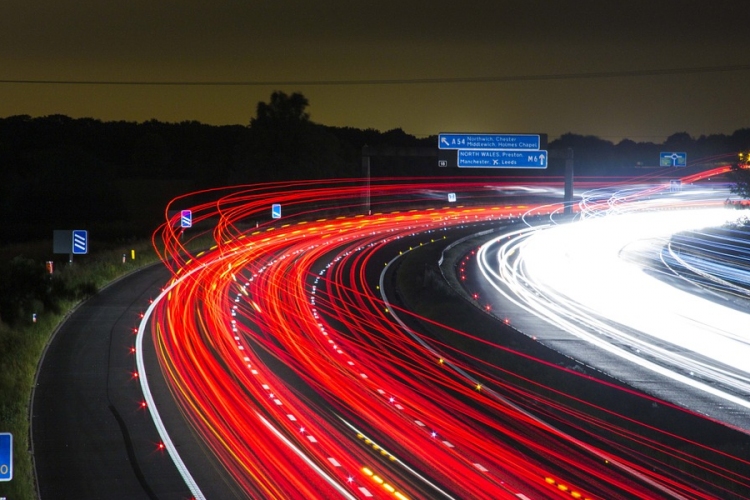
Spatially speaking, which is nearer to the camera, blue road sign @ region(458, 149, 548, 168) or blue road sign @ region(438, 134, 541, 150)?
blue road sign @ region(438, 134, 541, 150)

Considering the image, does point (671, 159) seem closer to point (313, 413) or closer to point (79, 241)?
point (79, 241)

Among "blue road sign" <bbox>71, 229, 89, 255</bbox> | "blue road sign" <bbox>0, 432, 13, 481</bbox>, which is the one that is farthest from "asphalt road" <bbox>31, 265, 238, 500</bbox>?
"blue road sign" <bbox>71, 229, 89, 255</bbox>

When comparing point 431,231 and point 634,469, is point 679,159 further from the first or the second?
point 634,469

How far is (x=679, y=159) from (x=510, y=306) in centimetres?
5349

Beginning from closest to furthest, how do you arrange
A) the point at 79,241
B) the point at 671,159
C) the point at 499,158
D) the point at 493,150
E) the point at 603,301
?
1. the point at 603,301
2. the point at 79,241
3. the point at 493,150
4. the point at 499,158
5. the point at 671,159

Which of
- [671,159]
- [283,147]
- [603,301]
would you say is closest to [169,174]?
[283,147]

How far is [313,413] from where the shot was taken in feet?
55.3

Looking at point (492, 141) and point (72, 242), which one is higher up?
point (492, 141)

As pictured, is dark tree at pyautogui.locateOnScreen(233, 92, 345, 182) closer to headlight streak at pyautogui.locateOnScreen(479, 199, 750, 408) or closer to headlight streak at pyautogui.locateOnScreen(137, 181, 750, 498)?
headlight streak at pyautogui.locateOnScreen(479, 199, 750, 408)

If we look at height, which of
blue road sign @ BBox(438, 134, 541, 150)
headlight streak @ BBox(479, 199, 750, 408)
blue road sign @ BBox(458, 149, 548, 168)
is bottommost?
headlight streak @ BBox(479, 199, 750, 408)

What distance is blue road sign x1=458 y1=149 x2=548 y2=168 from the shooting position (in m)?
59.1

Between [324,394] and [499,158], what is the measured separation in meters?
42.5

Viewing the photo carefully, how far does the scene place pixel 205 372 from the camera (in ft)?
67.4

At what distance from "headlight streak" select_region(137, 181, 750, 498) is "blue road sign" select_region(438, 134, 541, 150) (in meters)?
20.2
